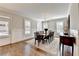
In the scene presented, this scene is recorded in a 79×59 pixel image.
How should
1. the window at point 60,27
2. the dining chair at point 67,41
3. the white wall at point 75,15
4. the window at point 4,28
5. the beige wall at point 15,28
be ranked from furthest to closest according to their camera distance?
the beige wall at point 15,28, the window at point 4,28, the window at point 60,27, the dining chair at point 67,41, the white wall at point 75,15

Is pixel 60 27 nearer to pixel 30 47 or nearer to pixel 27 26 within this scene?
pixel 27 26

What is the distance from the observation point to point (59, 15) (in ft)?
8.83

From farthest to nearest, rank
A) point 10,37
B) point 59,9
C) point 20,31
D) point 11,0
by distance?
1. point 10,37
2. point 20,31
3. point 59,9
4. point 11,0

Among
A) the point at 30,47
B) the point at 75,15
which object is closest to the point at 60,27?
the point at 75,15

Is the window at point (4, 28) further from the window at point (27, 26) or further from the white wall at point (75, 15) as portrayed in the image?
the white wall at point (75, 15)

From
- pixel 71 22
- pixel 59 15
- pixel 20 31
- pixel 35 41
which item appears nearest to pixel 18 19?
pixel 20 31

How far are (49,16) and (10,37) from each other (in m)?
1.50

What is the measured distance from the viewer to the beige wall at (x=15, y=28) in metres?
2.93

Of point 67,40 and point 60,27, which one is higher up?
point 60,27

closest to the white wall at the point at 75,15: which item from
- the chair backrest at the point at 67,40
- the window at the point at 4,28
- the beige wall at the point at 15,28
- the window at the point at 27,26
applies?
the chair backrest at the point at 67,40

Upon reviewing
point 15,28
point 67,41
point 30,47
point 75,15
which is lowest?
point 30,47

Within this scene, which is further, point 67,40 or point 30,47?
point 30,47

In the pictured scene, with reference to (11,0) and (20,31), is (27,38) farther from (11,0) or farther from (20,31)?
(11,0)

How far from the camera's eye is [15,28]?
302 centimetres
